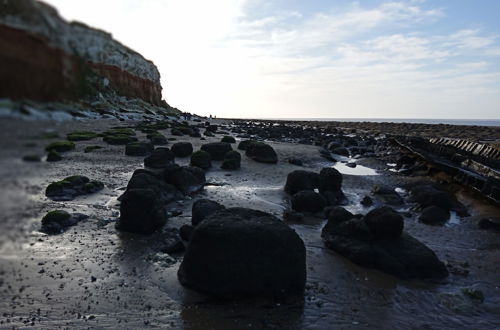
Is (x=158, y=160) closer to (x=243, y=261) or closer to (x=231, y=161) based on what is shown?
(x=231, y=161)

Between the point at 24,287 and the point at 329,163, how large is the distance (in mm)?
24069

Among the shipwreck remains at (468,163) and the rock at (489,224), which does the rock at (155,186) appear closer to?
the rock at (489,224)

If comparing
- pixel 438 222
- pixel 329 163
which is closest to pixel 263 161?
pixel 329 163

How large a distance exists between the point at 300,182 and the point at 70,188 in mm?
9324

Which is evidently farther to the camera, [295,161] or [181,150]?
[295,161]

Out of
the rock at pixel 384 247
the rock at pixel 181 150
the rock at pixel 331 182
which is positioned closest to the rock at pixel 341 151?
the rock at pixel 181 150

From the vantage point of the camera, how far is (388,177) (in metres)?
24.9

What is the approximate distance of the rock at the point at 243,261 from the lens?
24.3ft

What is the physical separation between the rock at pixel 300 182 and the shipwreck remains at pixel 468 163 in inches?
301

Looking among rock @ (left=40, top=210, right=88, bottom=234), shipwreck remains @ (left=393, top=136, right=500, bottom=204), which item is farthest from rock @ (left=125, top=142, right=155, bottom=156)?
shipwreck remains @ (left=393, top=136, right=500, bottom=204)

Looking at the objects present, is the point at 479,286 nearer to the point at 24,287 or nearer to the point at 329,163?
the point at 24,287

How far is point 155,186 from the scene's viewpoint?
14047 millimetres

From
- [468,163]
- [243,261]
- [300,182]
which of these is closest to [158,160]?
[300,182]

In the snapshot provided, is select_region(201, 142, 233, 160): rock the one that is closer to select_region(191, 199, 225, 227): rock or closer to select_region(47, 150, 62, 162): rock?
select_region(47, 150, 62, 162): rock
